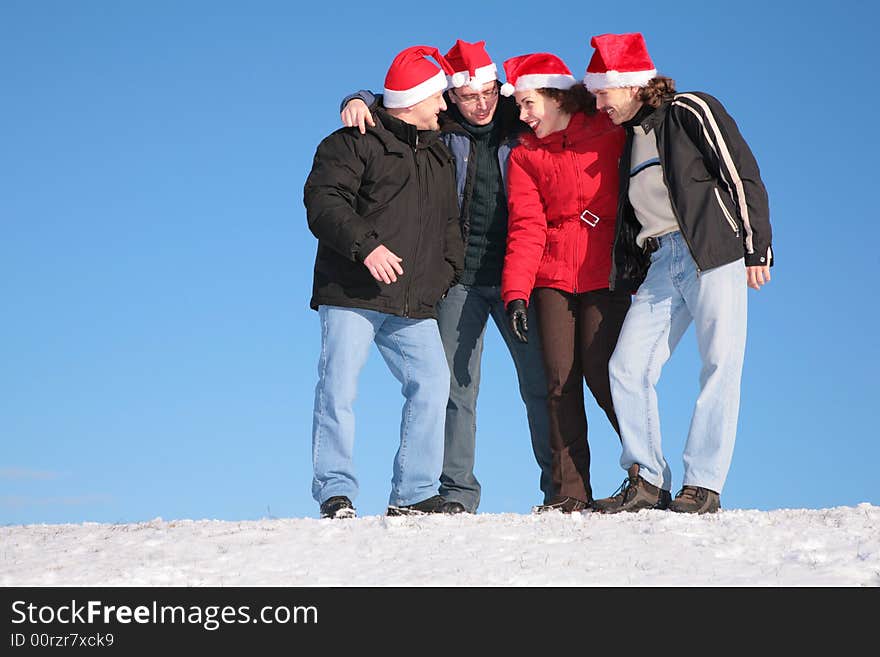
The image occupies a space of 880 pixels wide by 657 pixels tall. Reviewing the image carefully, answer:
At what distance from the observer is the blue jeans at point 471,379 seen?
6.76 m

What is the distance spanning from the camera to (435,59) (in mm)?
6945

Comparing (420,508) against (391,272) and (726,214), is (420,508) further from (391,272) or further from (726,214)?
(726,214)

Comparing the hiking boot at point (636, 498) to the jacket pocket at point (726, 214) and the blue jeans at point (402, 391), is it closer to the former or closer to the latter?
the blue jeans at point (402, 391)

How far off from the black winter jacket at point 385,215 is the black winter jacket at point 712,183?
4.68 feet

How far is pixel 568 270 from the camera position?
6324 millimetres

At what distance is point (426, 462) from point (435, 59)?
9.01 feet

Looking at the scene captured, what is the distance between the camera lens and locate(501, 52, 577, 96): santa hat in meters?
6.56

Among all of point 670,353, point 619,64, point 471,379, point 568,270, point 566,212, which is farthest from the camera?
point 471,379

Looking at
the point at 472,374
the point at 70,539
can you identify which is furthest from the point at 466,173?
the point at 70,539

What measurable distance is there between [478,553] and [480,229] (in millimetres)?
2699

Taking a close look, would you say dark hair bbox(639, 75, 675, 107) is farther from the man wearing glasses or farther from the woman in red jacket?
the man wearing glasses

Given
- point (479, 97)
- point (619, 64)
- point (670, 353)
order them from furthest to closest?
point (479, 97) → point (619, 64) → point (670, 353)

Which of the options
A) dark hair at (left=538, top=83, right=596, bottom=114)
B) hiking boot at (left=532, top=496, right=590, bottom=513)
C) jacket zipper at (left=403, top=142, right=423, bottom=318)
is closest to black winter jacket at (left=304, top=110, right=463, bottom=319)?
jacket zipper at (left=403, top=142, right=423, bottom=318)

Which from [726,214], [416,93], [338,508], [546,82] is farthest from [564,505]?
[416,93]
